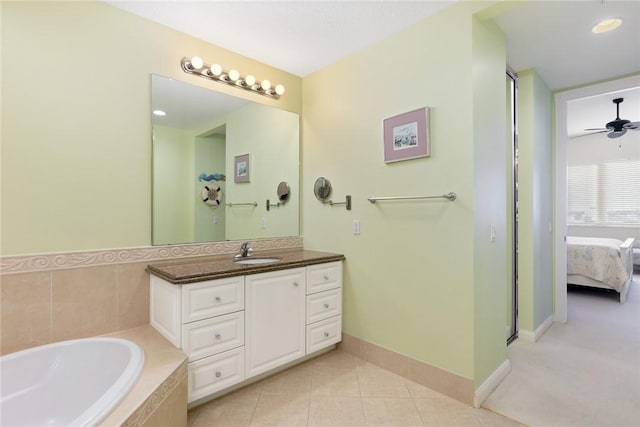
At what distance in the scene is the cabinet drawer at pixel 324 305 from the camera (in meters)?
2.30

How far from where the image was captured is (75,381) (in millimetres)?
1545

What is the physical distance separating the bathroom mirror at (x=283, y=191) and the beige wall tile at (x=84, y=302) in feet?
4.52

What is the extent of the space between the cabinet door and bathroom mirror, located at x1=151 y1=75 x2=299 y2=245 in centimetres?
60

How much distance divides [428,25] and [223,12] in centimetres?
133

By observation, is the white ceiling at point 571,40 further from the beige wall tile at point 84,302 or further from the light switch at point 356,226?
the beige wall tile at point 84,302

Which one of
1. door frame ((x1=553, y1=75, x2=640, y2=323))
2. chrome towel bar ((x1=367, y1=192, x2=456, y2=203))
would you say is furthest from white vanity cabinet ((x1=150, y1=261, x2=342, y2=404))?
door frame ((x1=553, y1=75, x2=640, y2=323))

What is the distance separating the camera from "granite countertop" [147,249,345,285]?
1.70 m

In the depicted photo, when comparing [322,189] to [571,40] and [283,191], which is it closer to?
[283,191]

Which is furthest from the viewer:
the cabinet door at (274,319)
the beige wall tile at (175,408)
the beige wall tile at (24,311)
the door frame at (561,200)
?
the door frame at (561,200)

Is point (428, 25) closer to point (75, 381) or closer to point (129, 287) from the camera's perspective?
point (129, 287)

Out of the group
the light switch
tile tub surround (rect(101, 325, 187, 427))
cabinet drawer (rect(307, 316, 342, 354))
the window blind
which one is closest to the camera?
tile tub surround (rect(101, 325, 187, 427))

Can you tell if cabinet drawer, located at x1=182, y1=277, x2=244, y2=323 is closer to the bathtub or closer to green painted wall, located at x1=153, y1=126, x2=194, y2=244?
the bathtub

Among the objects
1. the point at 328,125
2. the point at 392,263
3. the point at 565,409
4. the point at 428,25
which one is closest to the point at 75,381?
the point at 392,263

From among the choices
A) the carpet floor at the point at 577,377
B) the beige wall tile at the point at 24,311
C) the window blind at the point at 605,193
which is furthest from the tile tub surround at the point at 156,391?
the window blind at the point at 605,193
